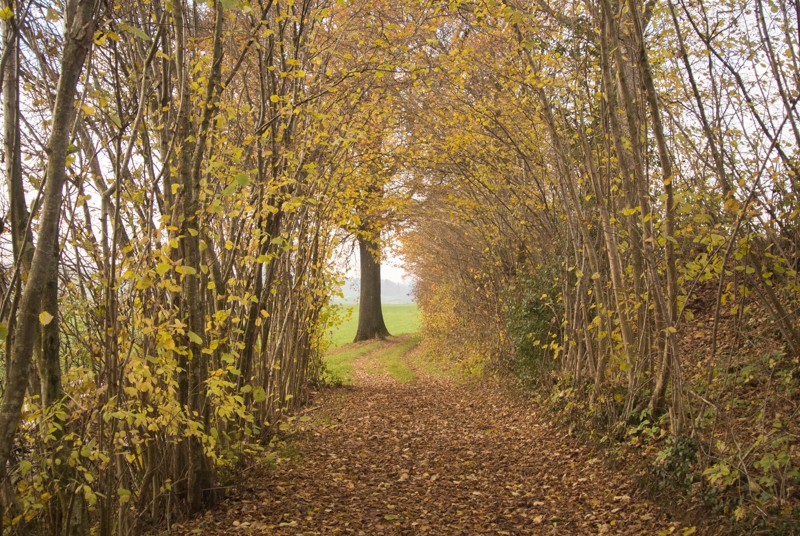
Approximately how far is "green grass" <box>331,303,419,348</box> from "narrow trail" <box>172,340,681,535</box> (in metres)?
1.80

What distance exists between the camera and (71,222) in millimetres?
3092

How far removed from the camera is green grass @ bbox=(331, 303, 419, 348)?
30.9ft

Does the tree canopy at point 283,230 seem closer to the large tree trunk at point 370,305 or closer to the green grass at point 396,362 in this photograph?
the green grass at point 396,362

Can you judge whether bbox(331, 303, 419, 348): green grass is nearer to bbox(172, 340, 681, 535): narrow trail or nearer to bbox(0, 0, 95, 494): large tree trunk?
bbox(172, 340, 681, 535): narrow trail

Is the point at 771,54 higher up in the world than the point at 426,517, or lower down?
higher up

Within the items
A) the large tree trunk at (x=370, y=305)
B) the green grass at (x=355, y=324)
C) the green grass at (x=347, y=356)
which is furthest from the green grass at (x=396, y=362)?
the green grass at (x=355, y=324)

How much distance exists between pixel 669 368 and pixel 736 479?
1.33 meters

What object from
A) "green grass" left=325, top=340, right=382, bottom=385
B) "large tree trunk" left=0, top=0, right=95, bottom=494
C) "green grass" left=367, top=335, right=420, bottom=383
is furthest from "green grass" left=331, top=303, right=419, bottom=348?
"large tree trunk" left=0, top=0, right=95, bottom=494

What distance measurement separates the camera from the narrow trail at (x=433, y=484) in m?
4.22

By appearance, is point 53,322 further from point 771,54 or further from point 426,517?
point 771,54

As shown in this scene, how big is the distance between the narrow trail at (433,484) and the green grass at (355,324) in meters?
1.80

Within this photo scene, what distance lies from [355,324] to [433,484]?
97.0ft

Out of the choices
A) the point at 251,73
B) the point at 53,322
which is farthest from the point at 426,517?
the point at 251,73

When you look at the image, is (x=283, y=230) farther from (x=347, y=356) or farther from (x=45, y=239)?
(x=347, y=356)
